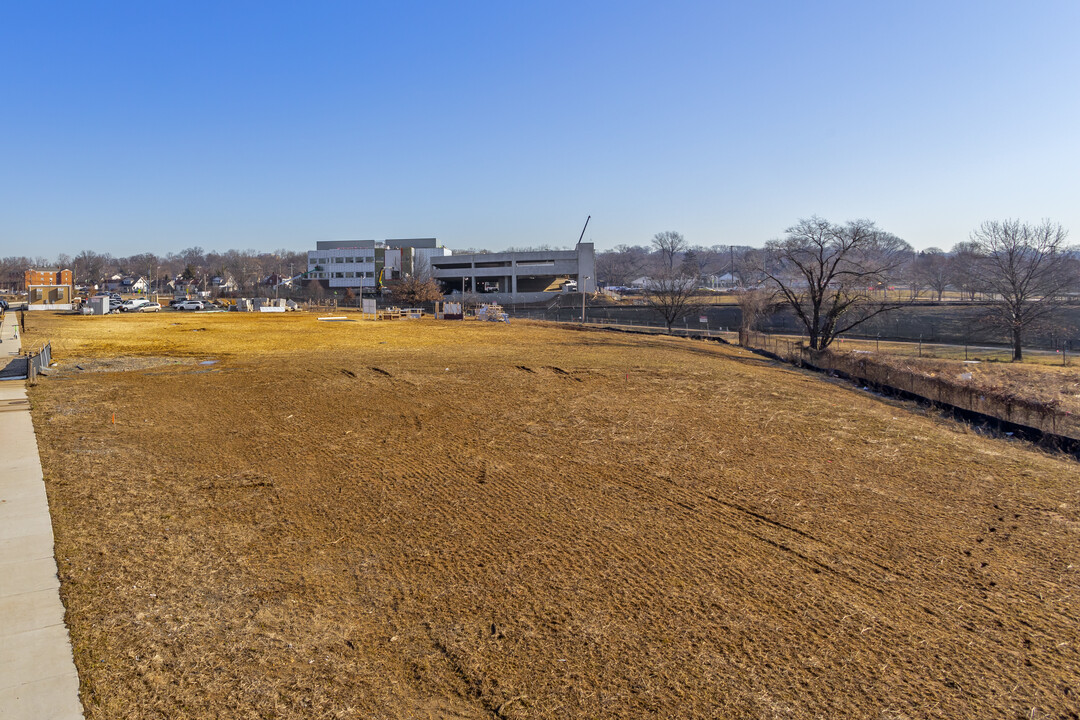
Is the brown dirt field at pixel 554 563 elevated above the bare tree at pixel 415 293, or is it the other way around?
the bare tree at pixel 415 293

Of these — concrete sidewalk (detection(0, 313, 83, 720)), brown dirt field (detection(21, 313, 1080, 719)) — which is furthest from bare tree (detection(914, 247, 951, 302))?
concrete sidewalk (detection(0, 313, 83, 720))

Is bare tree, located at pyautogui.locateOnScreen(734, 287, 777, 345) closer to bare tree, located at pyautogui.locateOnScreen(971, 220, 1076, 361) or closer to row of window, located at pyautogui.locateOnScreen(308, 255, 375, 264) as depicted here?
bare tree, located at pyautogui.locateOnScreen(971, 220, 1076, 361)

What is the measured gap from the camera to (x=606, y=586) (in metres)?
7.50

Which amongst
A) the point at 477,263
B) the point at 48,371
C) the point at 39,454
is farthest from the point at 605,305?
the point at 39,454

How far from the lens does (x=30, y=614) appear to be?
249 inches

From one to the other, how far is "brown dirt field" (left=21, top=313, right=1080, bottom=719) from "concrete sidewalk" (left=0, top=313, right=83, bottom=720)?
0.54ft

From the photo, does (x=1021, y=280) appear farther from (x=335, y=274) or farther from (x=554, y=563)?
(x=335, y=274)

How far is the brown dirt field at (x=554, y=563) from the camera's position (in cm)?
555

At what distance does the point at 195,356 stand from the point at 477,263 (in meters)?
94.3

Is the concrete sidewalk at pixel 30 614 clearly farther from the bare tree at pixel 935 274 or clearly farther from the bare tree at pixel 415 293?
the bare tree at pixel 935 274

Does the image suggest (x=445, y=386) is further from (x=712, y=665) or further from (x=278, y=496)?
(x=712, y=665)

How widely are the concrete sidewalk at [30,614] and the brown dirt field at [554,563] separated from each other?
0.16 m

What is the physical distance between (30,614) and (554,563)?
555 centimetres

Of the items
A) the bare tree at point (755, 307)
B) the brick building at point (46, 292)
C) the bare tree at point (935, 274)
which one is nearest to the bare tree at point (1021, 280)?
the bare tree at point (755, 307)
